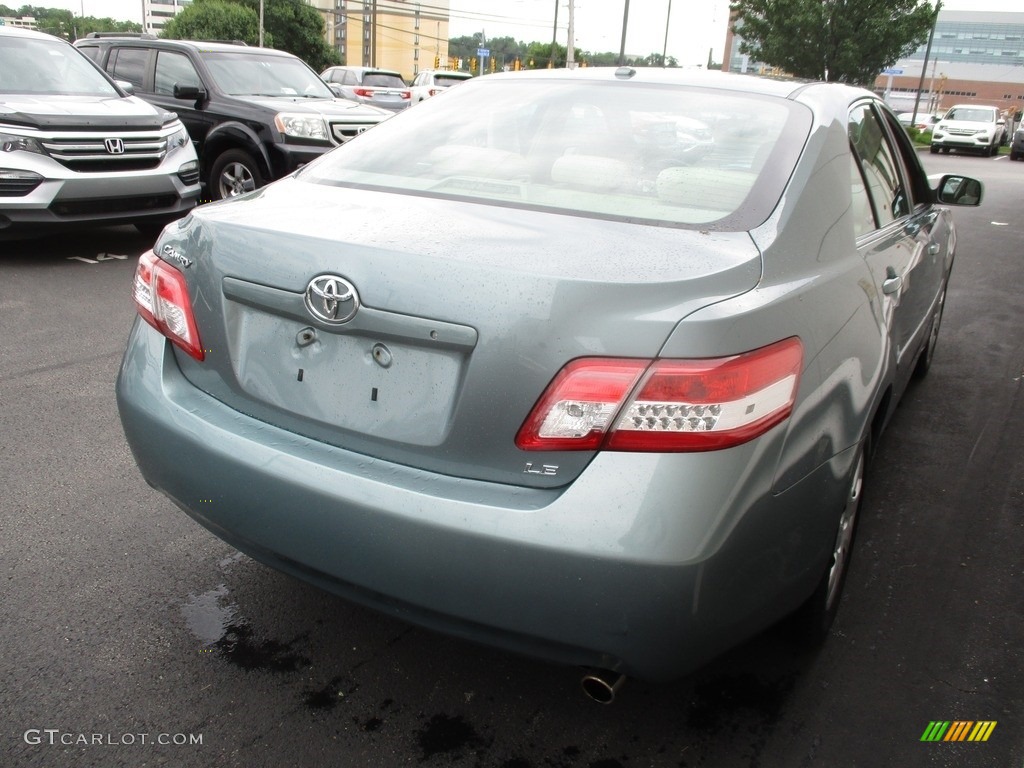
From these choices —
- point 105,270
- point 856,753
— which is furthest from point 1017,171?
point 856,753

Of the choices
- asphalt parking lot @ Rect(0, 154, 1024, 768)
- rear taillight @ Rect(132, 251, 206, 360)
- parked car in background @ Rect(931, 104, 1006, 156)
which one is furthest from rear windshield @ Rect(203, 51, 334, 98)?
parked car in background @ Rect(931, 104, 1006, 156)

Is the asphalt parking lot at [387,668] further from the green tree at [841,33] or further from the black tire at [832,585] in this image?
the green tree at [841,33]

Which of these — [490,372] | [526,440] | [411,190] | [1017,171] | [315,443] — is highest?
[411,190]

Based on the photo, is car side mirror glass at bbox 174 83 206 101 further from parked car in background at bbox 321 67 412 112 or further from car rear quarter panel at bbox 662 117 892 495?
parked car in background at bbox 321 67 412 112

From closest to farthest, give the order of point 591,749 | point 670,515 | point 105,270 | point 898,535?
point 670,515, point 591,749, point 898,535, point 105,270

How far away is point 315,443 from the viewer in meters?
2.04

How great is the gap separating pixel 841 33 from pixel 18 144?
3210 centimetres

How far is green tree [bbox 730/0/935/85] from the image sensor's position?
3209 centimetres

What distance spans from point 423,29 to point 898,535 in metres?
118

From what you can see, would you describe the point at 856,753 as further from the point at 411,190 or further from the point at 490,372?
the point at 411,190

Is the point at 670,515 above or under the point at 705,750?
above

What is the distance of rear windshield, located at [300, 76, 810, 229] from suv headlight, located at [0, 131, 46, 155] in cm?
464

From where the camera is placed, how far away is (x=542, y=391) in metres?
1.79

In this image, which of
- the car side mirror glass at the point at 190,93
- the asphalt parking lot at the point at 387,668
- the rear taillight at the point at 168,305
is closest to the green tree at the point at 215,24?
the car side mirror glass at the point at 190,93
